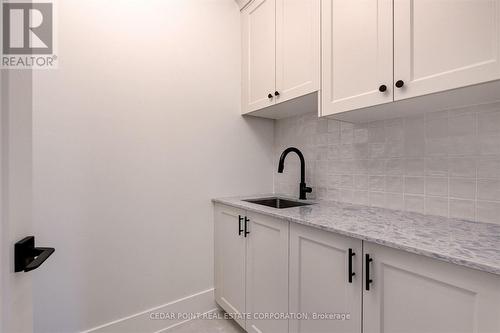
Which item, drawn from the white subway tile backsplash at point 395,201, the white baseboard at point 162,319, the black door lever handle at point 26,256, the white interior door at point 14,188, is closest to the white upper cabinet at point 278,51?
the white subway tile backsplash at point 395,201

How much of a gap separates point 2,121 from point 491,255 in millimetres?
1319

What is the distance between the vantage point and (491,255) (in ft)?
2.27

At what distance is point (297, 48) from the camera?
1.52 metres

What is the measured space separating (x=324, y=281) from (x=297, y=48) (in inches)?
52.6

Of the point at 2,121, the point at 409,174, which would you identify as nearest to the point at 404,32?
the point at 409,174

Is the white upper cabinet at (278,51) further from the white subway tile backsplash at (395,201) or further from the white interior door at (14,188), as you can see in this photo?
the white interior door at (14,188)

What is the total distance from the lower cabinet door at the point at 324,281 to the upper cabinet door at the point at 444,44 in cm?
71

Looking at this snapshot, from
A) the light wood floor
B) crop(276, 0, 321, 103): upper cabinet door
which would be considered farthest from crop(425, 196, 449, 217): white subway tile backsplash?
the light wood floor

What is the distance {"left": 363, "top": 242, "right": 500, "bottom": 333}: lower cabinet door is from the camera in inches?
26.1

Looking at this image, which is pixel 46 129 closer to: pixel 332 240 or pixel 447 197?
pixel 332 240

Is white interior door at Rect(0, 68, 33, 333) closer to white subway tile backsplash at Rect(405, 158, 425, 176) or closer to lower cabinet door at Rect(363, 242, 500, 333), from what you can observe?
lower cabinet door at Rect(363, 242, 500, 333)

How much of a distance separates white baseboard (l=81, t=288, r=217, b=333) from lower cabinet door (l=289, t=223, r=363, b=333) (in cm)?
86

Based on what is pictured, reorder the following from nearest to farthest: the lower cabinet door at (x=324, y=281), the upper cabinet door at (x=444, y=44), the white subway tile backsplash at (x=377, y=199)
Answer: the upper cabinet door at (x=444, y=44) < the lower cabinet door at (x=324, y=281) < the white subway tile backsplash at (x=377, y=199)

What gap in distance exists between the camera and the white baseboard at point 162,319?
1.51m
